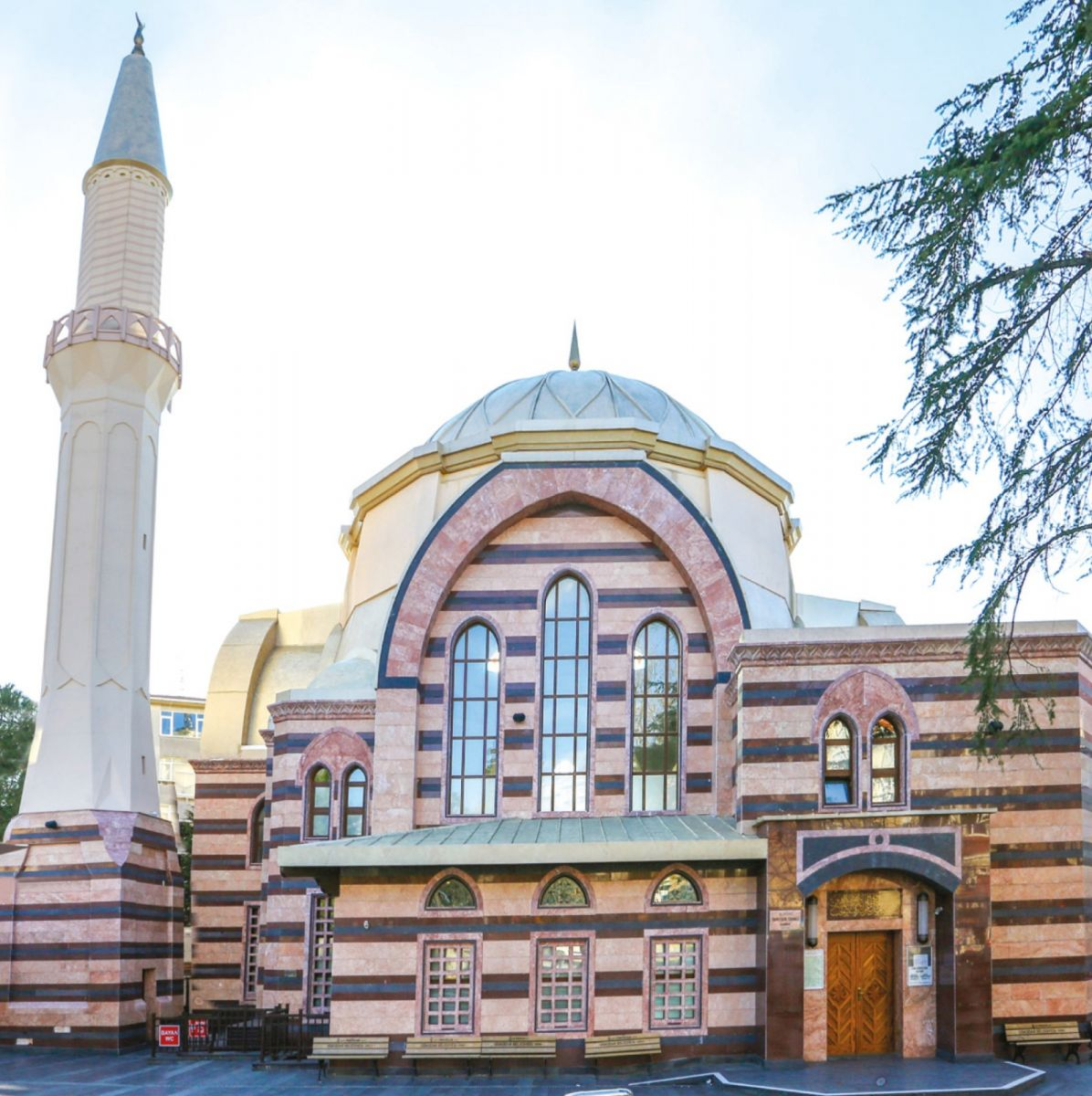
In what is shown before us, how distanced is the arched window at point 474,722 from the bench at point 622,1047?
4.90 metres

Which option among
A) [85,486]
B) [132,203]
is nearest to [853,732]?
[85,486]

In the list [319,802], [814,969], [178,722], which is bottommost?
[814,969]

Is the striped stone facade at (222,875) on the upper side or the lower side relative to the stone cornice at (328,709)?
lower

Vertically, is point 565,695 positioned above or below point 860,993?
above

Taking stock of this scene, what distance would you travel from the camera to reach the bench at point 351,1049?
79.3 feet

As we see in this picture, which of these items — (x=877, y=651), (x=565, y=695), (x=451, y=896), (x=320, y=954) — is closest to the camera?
(x=877, y=651)

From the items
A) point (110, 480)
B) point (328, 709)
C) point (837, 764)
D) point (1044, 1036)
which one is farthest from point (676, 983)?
point (110, 480)

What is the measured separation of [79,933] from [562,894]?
451 inches

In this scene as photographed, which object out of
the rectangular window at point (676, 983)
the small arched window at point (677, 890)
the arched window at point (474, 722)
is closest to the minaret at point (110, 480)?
the arched window at point (474, 722)

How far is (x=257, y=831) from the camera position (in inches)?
1416

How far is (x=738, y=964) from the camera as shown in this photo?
24.6 metres

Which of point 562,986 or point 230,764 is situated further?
point 230,764

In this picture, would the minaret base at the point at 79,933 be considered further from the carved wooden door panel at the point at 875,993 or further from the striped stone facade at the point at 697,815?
the carved wooden door panel at the point at 875,993

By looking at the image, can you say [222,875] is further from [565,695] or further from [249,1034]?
[565,695]
